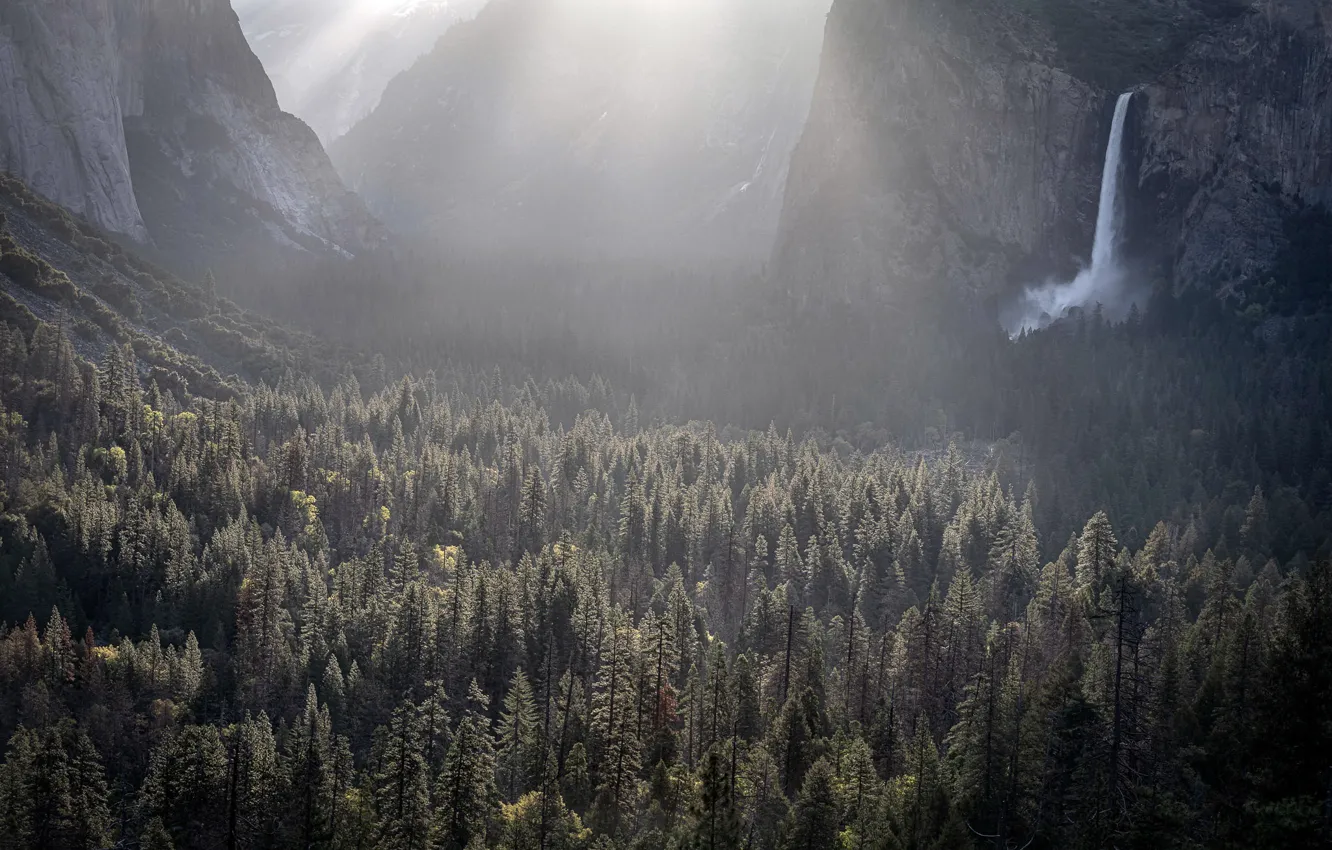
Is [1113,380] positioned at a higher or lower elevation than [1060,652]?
higher

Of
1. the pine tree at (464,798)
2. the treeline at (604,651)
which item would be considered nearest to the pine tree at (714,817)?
the treeline at (604,651)

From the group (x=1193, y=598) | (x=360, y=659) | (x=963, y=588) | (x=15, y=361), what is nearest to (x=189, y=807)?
(x=360, y=659)

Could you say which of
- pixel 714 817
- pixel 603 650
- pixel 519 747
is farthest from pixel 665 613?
pixel 714 817

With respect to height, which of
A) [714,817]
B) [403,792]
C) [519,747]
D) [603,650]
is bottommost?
[714,817]

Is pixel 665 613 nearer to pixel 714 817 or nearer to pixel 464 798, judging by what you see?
pixel 464 798

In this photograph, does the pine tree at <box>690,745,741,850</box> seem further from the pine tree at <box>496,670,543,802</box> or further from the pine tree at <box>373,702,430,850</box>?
the pine tree at <box>496,670,543,802</box>

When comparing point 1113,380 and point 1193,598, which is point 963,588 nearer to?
point 1193,598
